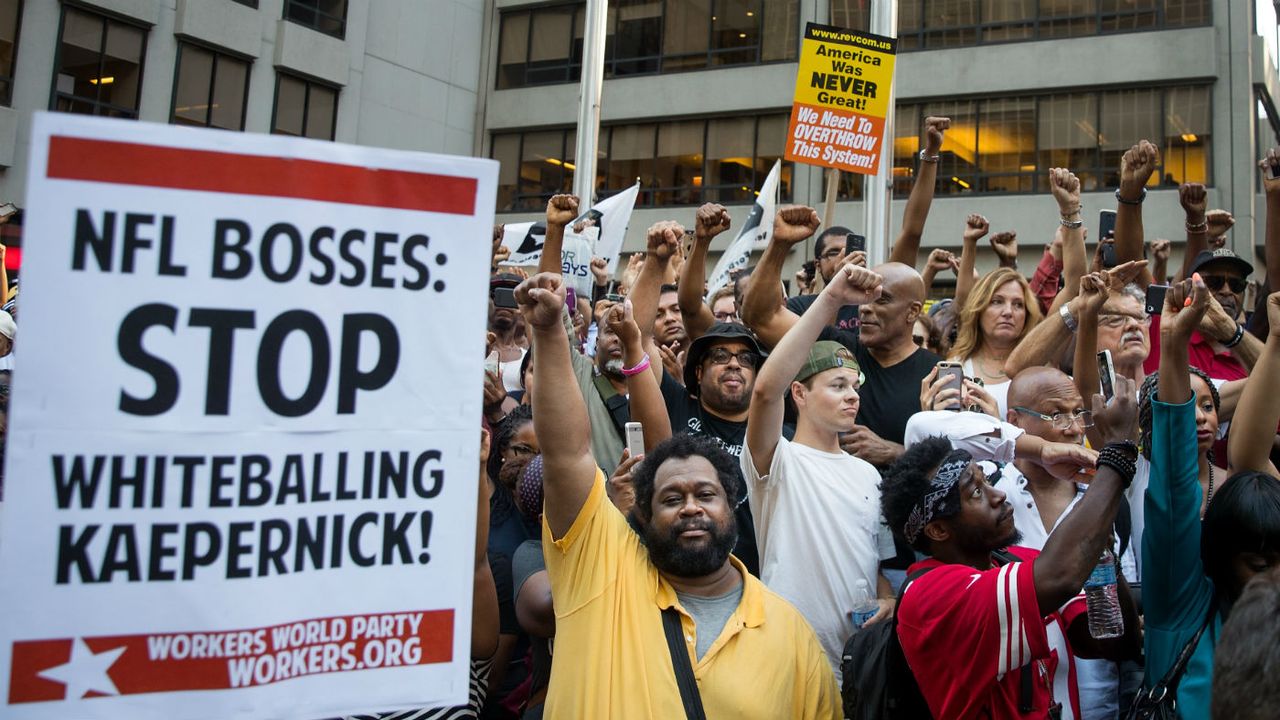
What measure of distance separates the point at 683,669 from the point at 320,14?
24.4m

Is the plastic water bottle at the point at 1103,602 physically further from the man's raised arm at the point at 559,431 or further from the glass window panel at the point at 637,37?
the glass window panel at the point at 637,37

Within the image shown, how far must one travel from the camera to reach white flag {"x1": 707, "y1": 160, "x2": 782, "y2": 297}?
29.1ft

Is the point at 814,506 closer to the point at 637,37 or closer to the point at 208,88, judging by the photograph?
the point at 208,88

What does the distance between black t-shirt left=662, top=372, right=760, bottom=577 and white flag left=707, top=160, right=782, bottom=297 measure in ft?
11.1

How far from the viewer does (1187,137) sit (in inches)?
846

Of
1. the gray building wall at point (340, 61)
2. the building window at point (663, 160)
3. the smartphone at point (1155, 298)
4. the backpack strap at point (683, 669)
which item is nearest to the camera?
the backpack strap at point (683, 669)

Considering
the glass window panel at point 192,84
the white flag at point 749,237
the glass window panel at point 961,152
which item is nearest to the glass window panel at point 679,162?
the glass window panel at point 961,152

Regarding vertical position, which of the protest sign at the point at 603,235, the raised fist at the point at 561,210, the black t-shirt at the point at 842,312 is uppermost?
Result: the protest sign at the point at 603,235

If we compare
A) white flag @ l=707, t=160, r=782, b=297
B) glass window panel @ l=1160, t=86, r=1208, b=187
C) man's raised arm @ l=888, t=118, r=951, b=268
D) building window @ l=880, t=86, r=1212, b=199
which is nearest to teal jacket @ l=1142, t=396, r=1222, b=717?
man's raised arm @ l=888, t=118, r=951, b=268

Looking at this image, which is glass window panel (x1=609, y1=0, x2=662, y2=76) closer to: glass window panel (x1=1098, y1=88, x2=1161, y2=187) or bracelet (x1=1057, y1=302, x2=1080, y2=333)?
glass window panel (x1=1098, y1=88, x2=1161, y2=187)

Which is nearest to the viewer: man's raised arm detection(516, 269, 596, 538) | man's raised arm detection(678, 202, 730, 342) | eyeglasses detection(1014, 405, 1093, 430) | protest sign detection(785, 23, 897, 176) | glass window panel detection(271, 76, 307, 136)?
man's raised arm detection(516, 269, 596, 538)

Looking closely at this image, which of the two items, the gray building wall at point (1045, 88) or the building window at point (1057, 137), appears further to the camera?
the building window at point (1057, 137)

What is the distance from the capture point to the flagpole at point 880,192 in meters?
9.95

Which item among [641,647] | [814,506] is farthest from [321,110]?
[641,647]
